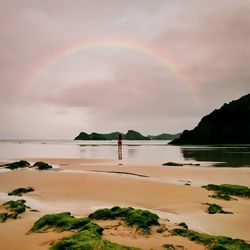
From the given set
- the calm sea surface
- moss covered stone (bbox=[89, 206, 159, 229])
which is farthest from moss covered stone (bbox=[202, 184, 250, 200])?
the calm sea surface

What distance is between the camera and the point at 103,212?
982cm

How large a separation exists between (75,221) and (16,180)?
44.9 ft

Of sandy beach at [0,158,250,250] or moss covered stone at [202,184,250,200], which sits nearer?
sandy beach at [0,158,250,250]

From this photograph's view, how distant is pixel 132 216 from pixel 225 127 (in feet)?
Result: 426

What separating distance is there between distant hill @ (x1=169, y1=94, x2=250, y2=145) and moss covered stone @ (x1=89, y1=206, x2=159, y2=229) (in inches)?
4642

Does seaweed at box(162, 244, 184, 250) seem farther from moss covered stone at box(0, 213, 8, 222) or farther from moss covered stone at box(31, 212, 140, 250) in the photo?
moss covered stone at box(0, 213, 8, 222)

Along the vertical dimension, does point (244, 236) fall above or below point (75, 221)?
below

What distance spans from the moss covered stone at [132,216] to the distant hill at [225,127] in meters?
118

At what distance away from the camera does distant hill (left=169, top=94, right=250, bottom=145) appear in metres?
125

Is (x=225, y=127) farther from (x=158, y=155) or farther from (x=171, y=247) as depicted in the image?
(x=171, y=247)

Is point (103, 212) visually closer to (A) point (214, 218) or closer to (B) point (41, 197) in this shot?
(A) point (214, 218)

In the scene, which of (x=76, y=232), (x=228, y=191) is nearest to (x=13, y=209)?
(x=76, y=232)

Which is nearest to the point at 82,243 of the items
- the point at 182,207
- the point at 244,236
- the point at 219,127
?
the point at 244,236

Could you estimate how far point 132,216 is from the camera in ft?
30.1
